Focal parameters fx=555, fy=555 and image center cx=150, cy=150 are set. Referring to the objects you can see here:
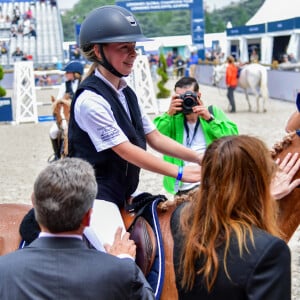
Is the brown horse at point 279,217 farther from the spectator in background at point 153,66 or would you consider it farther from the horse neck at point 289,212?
the spectator in background at point 153,66

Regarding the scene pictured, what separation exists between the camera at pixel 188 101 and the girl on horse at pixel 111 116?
1038 millimetres

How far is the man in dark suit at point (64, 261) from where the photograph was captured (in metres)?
1.79

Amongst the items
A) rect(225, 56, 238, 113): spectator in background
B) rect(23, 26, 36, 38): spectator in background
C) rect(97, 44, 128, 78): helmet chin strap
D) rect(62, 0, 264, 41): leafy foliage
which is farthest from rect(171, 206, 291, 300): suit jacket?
rect(62, 0, 264, 41): leafy foliage

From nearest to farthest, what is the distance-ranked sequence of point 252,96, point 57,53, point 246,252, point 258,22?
point 246,252
point 252,96
point 258,22
point 57,53

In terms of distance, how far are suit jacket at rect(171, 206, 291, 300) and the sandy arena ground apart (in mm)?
3111

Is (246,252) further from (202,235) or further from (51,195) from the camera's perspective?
(51,195)

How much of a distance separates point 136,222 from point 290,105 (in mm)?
17442

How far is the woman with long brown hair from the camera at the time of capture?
1793mm

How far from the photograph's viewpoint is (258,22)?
36875 millimetres

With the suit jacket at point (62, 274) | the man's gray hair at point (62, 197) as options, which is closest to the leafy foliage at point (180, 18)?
the man's gray hair at point (62, 197)

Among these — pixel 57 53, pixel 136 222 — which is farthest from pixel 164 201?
pixel 57 53

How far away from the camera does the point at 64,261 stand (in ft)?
5.93

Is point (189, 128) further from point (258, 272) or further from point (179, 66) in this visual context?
point (179, 66)

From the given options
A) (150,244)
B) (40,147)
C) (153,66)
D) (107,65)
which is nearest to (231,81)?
(40,147)
